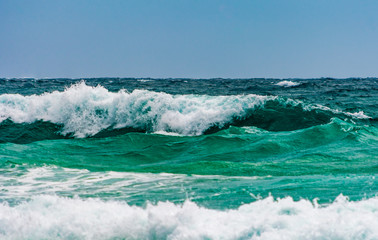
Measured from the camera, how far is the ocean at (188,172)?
3.44 meters

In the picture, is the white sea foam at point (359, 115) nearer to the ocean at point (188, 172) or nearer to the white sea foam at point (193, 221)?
the ocean at point (188, 172)

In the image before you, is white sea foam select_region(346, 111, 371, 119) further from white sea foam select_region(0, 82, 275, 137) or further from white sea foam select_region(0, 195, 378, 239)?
white sea foam select_region(0, 195, 378, 239)

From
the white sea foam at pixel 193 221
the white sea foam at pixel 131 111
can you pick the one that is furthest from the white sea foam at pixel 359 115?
the white sea foam at pixel 193 221

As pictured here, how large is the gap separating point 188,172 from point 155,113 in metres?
7.50

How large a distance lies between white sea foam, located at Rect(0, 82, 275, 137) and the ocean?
0.15ft

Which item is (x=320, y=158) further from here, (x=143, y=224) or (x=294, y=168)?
(x=143, y=224)

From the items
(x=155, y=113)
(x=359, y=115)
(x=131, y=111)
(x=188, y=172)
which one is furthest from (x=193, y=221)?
(x=359, y=115)

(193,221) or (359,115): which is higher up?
(359,115)

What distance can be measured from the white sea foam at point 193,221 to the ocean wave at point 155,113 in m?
8.44

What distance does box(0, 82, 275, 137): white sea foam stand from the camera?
13.2 meters

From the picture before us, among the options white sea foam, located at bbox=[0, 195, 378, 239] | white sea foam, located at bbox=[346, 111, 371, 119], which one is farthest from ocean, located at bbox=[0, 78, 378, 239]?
white sea foam, located at bbox=[346, 111, 371, 119]

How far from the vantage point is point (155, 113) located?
13805 millimetres

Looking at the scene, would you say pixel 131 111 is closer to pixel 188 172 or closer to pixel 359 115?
pixel 359 115

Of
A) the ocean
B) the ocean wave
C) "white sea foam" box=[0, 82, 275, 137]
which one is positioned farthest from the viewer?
"white sea foam" box=[0, 82, 275, 137]
